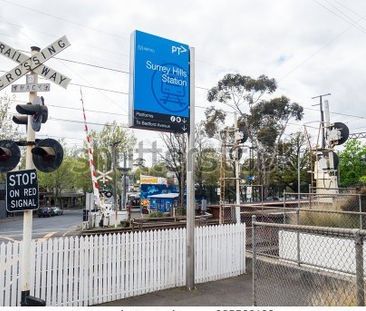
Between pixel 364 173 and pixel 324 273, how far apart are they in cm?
4227

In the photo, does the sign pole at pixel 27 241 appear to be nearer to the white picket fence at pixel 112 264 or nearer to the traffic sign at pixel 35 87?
the traffic sign at pixel 35 87

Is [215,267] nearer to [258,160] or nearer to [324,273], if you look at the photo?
[324,273]

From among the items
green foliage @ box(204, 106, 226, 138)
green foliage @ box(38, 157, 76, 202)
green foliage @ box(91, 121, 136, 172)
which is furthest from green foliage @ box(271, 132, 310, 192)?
green foliage @ box(38, 157, 76, 202)

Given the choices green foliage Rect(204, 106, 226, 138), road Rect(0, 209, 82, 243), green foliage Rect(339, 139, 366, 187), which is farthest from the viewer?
green foliage Rect(339, 139, 366, 187)

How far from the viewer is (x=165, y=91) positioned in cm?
900

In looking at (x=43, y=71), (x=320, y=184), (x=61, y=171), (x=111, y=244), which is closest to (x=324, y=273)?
(x=111, y=244)

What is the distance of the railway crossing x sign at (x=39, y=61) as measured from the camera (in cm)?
624

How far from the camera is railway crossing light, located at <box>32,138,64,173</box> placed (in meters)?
6.12

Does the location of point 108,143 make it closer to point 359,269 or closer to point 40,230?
point 40,230

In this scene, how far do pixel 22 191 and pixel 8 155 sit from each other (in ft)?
1.94

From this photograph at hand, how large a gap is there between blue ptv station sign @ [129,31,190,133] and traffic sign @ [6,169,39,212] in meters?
2.79

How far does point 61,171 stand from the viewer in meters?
62.0

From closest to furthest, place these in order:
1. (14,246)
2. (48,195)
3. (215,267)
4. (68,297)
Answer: (14,246) < (68,297) < (215,267) < (48,195)

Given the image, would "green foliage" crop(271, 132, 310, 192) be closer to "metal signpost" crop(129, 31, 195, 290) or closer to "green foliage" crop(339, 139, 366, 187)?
"green foliage" crop(339, 139, 366, 187)
